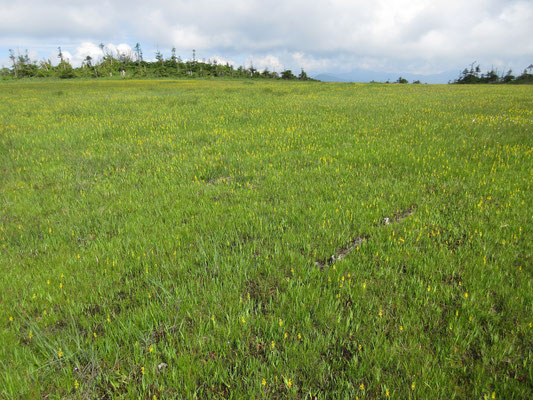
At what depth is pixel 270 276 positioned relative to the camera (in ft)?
12.5

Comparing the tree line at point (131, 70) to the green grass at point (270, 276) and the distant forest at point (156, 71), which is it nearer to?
the distant forest at point (156, 71)

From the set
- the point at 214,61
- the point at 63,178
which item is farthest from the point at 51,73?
the point at 63,178

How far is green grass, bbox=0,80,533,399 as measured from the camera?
99.7 inches

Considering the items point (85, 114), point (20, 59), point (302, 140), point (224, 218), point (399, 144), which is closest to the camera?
point (224, 218)

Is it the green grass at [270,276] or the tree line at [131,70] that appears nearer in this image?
the green grass at [270,276]

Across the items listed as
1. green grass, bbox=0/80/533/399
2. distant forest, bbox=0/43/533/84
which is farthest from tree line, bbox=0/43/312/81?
green grass, bbox=0/80/533/399

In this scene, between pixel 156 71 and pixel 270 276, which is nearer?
pixel 270 276

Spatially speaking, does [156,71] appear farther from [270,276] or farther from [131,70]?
[270,276]

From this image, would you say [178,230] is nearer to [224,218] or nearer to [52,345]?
[224,218]

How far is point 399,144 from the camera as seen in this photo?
31.1ft

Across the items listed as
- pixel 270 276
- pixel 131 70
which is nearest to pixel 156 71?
pixel 131 70

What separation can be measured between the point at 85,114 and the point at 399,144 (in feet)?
55.4

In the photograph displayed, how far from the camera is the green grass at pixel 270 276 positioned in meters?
2.53

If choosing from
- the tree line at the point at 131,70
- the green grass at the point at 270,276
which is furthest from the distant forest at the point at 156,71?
the green grass at the point at 270,276
